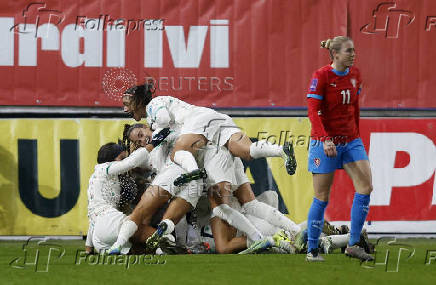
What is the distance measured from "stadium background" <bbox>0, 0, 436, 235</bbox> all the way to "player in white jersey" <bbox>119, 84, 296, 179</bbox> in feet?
4.59

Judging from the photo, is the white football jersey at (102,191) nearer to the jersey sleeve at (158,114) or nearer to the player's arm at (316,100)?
the jersey sleeve at (158,114)

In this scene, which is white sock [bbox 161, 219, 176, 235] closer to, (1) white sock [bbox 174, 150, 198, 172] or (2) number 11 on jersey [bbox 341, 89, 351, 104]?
(1) white sock [bbox 174, 150, 198, 172]

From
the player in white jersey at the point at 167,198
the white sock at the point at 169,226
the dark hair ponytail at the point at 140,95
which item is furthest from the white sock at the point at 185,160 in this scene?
the dark hair ponytail at the point at 140,95

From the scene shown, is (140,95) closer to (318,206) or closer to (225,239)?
(225,239)

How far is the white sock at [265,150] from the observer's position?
293 inches

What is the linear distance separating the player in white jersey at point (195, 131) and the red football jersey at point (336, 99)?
1029mm

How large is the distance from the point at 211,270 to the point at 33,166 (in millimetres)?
4109

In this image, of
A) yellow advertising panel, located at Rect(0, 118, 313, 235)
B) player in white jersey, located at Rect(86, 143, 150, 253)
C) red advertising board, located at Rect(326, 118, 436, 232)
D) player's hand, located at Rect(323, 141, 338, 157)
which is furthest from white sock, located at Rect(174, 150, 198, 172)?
red advertising board, located at Rect(326, 118, 436, 232)

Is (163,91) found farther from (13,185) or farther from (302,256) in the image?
(302,256)

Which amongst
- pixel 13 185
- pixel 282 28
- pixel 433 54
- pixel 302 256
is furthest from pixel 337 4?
pixel 13 185

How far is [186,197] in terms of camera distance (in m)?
7.69

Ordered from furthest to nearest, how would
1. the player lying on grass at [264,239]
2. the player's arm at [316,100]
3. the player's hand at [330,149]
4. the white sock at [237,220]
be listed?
1. the white sock at [237,220]
2. the player lying on grass at [264,239]
3. the player's arm at [316,100]
4. the player's hand at [330,149]

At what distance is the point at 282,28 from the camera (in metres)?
9.68

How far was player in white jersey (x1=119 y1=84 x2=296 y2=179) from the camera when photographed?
25.1 feet
